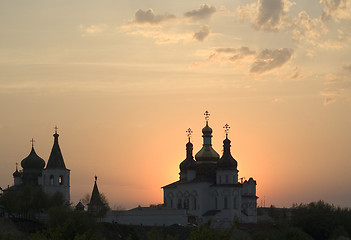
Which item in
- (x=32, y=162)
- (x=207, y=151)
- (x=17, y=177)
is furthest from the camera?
(x=17, y=177)

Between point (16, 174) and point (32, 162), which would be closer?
point (32, 162)

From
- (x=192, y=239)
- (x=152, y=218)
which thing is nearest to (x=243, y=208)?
(x=152, y=218)

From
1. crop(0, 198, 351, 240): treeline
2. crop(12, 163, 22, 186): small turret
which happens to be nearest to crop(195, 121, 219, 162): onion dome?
crop(0, 198, 351, 240): treeline

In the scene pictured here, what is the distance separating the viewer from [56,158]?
86.6 metres

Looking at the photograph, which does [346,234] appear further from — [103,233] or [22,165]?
[22,165]

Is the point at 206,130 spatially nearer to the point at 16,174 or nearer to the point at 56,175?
the point at 56,175

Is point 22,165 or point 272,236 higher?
point 22,165

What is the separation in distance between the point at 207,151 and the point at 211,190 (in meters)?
5.61

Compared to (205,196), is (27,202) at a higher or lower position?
lower

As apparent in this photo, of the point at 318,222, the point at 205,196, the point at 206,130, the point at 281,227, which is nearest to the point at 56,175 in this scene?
the point at 205,196

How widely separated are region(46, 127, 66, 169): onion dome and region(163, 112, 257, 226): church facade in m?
15.0

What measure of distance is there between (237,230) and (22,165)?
87.5ft

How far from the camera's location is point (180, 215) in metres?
85.2

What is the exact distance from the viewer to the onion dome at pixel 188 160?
94762 mm
